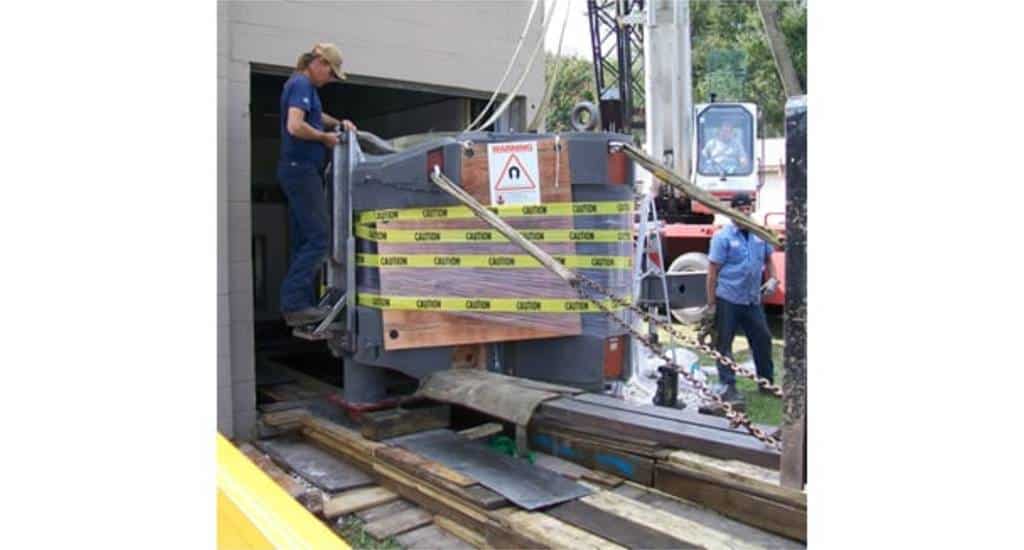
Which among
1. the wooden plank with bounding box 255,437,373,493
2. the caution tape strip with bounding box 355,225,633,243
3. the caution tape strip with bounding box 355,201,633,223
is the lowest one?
the wooden plank with bounding box 255,437,373,493

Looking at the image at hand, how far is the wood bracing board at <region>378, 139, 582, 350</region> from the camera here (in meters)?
4.91

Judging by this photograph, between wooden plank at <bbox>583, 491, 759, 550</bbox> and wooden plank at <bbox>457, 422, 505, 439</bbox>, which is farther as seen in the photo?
wooden plank at <bbox>457, 422, 505, 439</bbox>

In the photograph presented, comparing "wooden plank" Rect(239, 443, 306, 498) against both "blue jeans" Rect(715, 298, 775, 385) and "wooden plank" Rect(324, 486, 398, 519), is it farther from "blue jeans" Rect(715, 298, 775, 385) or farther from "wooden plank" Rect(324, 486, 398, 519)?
"blue jeans" Rect(715, 298, 775, 385)

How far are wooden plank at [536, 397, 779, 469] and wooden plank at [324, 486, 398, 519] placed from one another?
985 millimetres

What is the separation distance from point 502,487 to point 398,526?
61 centimetres

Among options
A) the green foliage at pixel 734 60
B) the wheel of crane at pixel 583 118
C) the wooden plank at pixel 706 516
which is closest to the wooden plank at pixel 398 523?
the wooden plank at pixel 706 516

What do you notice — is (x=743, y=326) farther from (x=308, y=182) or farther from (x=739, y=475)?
(x=739, y=475)

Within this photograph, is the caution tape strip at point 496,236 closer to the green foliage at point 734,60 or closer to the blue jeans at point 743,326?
the blue jeans at point 743,326

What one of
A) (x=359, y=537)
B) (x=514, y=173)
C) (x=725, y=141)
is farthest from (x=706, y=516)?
(x=725, y=141)

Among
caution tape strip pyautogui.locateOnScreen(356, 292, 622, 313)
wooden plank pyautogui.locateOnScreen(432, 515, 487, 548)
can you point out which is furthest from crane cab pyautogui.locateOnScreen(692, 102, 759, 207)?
wooden plank pyautogui.locateOnScreen(432, 515, 487, 548)

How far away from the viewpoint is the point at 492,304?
16.4 feet

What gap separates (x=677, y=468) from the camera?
3.92 m

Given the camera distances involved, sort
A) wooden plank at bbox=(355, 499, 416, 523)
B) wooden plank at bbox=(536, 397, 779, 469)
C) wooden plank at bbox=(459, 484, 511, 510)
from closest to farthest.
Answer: wooden plank at bbox=(536, 397, 779, 469) → wooden plank at bbox=(459, 484, 511, 510) → wooden plank at bbox=(355, 499, 416, 523)

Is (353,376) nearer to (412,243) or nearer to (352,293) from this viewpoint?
(352,293)
